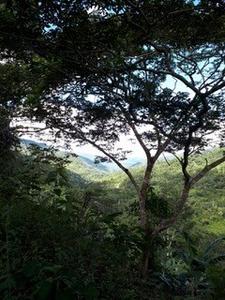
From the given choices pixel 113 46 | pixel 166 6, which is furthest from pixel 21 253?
pixel 166 6

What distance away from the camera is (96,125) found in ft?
32.6

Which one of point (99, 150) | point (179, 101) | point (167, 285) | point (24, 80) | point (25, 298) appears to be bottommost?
point (167, 285)

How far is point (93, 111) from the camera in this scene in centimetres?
921

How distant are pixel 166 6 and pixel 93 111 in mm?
5314

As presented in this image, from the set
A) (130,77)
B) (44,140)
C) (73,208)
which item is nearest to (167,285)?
(73,208)

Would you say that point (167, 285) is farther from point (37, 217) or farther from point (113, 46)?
point (113, 46)

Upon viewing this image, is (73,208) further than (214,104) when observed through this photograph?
No

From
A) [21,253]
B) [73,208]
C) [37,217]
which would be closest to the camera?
[21,253]

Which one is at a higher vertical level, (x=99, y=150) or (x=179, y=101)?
(x=179, y=101)

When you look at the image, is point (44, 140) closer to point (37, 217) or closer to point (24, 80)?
point (24, 80)

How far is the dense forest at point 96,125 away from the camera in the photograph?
346 cm

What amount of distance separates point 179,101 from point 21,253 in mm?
4503

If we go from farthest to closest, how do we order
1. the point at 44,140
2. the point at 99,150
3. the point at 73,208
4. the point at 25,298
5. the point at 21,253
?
the point at 44,140 → the point at 99,150 → the point at 73,208 → the point at 21,253 → the point at 25,298

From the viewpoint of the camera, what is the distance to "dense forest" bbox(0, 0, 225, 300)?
11.3 feet
